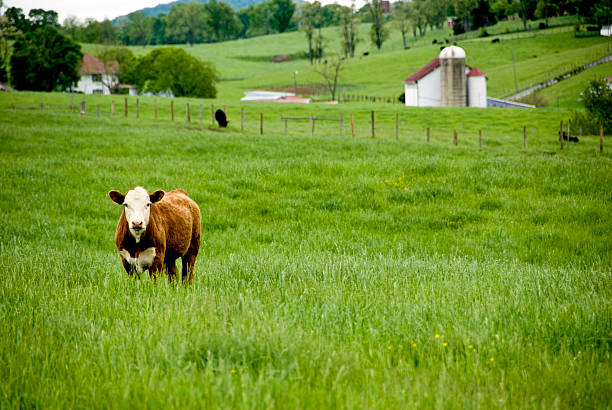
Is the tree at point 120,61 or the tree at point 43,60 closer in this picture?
the tree at point 43,60

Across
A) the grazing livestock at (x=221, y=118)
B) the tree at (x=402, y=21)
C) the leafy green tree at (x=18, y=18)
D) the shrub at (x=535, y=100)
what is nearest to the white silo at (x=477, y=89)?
Result: the shrub at (x=535, y=100)

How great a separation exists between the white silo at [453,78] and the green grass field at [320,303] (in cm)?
7848

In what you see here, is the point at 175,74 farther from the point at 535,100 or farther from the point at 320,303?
the point at 320,303

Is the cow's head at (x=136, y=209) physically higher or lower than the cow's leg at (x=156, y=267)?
higher

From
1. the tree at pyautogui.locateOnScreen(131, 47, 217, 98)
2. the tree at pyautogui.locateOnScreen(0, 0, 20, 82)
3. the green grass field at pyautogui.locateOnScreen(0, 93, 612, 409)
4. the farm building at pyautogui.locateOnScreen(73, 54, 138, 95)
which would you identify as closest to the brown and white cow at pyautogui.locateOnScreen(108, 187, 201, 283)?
the green grass field at pyautogui.locateOnScreen(0, 93, 612, 409)

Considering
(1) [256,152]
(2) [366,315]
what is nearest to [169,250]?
(2) [366,315]

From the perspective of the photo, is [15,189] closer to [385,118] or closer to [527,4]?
[385,118]

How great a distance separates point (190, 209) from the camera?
8266 millimetres

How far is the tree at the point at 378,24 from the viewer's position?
166 metres

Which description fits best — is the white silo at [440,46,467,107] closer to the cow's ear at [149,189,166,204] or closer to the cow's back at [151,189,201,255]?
the cow's back at [151,189,201,255]

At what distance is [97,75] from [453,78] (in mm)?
77027

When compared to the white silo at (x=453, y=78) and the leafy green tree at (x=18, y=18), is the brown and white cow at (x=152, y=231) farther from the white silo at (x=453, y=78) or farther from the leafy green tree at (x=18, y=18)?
the leafy green tree at (x=18, y=18)

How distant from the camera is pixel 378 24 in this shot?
563 ft

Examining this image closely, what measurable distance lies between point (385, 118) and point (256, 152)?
162ft
